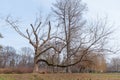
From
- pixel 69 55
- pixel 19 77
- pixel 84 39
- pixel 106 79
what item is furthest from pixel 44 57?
pixel 19 77

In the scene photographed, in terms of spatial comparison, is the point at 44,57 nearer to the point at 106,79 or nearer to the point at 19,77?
the point at 106,79

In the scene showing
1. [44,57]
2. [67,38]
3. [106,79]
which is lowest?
[106,79]

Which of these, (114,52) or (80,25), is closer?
(114,52)

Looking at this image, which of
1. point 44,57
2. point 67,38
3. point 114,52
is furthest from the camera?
point 67,38

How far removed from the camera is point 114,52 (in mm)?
28375

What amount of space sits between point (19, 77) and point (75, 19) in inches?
→ 719

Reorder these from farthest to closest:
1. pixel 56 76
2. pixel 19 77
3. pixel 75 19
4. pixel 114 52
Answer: pixel 75 19 < pixel 114 52 < pixel 56 76 < pixel 19 77

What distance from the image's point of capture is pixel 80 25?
119 feet

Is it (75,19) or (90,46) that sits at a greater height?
(75,19)

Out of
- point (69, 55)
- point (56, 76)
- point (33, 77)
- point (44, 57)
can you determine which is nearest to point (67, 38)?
point (69, 55)

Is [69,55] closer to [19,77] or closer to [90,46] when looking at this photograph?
[90,46]

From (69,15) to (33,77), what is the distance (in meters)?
17.0

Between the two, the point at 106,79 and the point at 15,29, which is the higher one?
the point at 15,29

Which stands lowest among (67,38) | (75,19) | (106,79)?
(106,79)
